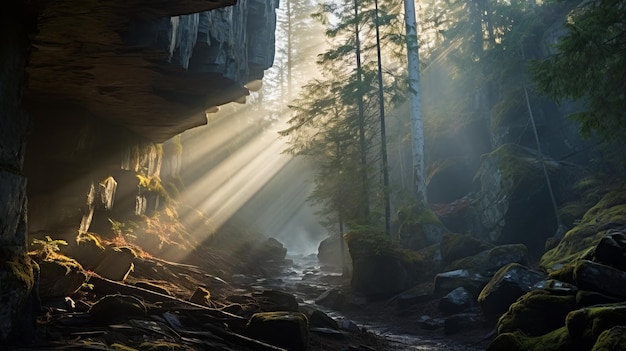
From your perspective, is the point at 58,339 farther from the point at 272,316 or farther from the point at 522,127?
the point at 522,127

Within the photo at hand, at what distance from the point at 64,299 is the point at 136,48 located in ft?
18.2

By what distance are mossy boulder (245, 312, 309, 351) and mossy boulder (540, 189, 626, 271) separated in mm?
9856

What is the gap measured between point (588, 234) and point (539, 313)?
7932 mm

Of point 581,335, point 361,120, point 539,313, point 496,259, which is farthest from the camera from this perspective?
point 361,120

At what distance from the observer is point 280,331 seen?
29.7ft

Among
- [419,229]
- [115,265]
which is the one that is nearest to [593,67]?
[419,229]

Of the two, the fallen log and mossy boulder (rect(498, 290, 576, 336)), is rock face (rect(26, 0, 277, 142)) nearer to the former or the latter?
the fallen log

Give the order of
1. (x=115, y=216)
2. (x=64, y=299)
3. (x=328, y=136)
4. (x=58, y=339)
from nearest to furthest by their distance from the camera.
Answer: (x=58, y=339)
(x=64, y=299)
(x=115, y=216)
(x=328, y=136)

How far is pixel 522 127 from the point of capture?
28.3m

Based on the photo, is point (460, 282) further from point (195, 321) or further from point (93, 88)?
point (93, 88)

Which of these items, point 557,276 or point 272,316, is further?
point 557,276

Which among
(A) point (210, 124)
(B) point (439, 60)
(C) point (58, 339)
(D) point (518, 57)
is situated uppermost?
→ (B) point (439, 60)

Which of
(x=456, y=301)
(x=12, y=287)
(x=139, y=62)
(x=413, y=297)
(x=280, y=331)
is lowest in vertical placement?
(x=413, y=297)

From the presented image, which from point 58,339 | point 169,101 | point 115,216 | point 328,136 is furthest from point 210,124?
point 58,339
